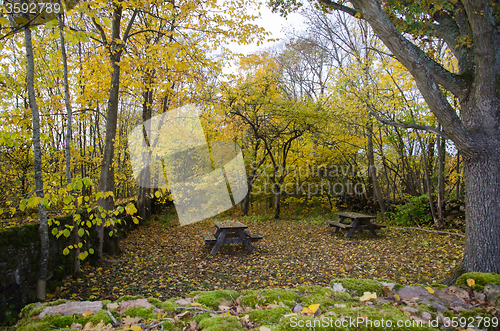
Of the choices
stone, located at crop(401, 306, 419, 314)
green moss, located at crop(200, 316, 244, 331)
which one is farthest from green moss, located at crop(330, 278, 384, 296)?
green moss, located at crop(200, 316, 244, 331)

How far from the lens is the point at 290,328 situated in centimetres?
160

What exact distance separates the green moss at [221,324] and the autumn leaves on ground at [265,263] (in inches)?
103

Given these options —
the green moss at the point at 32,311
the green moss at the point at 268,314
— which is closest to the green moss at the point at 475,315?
the green moss at the point at 268,314

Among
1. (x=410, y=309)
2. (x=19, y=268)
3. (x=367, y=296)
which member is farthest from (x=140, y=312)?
(x=19, y=268)

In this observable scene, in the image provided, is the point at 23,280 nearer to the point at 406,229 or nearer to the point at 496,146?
the point at 496,146

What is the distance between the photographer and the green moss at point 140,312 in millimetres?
1868

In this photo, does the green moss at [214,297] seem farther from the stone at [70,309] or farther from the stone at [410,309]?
the stone at [410,309]

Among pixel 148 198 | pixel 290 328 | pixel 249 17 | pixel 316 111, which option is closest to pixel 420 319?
pixel 290 328

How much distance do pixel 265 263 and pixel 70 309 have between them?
424 centimetres

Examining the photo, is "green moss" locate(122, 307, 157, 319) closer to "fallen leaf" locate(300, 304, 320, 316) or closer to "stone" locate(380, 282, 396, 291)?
"fallen leaf" locate(300, 304, 320, 316)

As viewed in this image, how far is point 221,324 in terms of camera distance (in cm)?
169

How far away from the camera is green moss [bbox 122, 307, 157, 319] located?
1.87 m

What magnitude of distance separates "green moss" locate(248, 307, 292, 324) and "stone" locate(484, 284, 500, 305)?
179 centimetres

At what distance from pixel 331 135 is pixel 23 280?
1023cm
